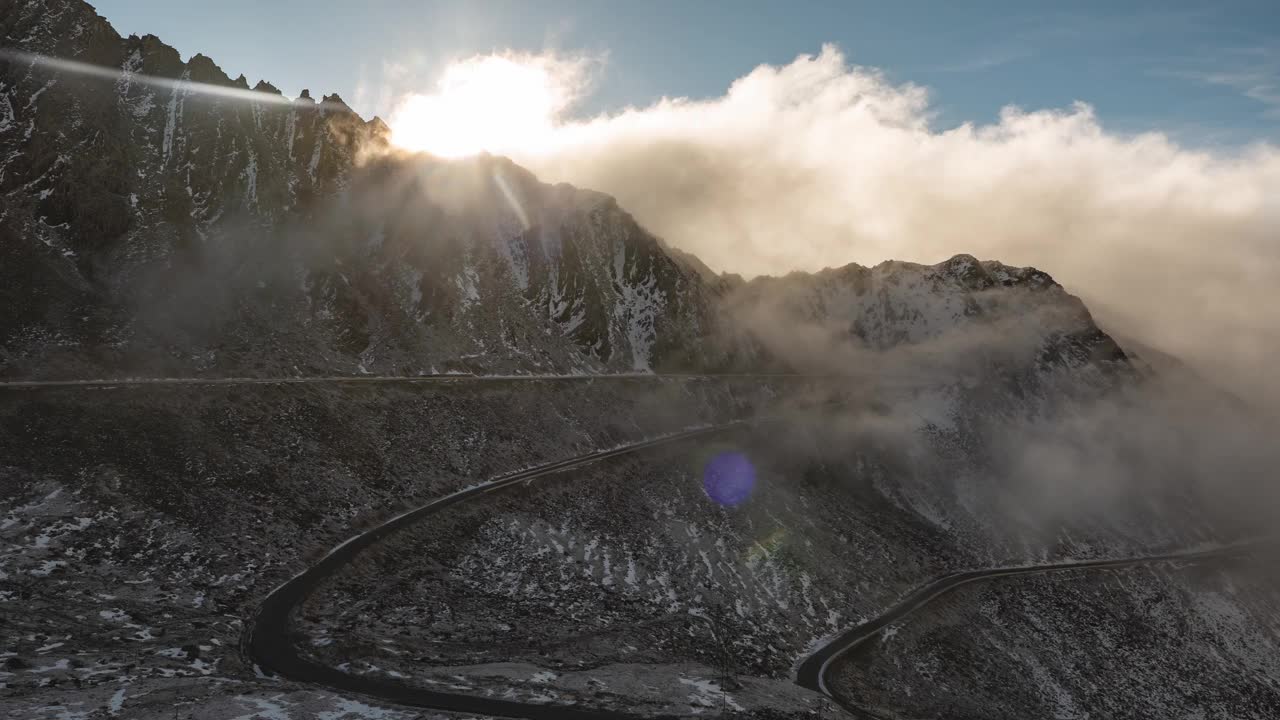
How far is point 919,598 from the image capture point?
268 feet

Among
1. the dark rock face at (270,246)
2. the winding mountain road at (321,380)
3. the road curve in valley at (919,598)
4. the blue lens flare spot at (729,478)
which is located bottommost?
the road curve in valley at (919,598)

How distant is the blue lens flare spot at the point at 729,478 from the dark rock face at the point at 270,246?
107 feet

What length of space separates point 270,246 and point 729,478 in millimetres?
76420

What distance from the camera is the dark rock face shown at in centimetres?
8244

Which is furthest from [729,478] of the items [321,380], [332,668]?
[332,668]

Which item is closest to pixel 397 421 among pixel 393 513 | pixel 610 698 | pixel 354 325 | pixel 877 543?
pixel 393 513

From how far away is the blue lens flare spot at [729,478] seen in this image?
88375 mm

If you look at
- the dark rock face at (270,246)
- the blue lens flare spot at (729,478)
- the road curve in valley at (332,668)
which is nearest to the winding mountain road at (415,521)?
the road curve in valley at (332,668)

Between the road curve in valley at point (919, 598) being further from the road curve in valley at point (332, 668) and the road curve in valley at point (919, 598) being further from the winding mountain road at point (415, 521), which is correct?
the road curve in valley at point (332, 668)

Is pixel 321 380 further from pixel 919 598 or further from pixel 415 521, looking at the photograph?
pixel 919 598

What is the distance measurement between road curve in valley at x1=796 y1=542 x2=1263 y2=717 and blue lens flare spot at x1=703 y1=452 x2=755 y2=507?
22152 millimetres

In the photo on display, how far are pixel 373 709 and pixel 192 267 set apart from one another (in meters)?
86.3

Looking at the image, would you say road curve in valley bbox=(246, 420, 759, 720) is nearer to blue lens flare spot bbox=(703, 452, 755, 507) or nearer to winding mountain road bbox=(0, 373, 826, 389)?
winding mountain road bbox=(0, 373, 826, 389)

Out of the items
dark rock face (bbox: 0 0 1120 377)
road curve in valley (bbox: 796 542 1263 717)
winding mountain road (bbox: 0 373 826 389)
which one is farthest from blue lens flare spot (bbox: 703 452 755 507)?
dark rock face (bbox: 0 0 1120 377)
